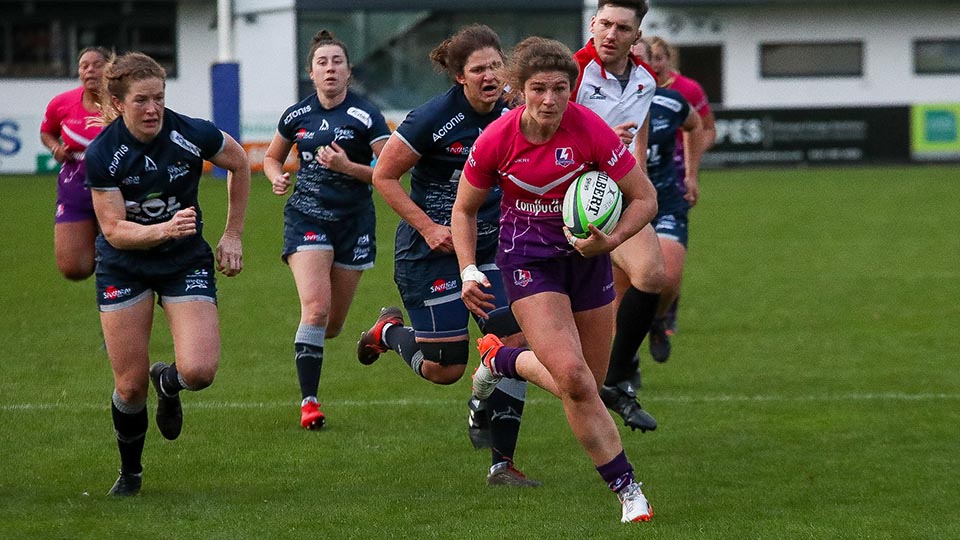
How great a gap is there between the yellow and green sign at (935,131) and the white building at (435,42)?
333cm

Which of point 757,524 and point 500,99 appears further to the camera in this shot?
point 500,99

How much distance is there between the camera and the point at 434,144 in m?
6.68

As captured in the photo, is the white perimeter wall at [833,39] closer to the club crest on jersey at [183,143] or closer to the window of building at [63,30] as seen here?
the window of building at [63,30]

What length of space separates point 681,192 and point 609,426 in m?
4.19

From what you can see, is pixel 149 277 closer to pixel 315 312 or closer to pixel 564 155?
pixel 564 155

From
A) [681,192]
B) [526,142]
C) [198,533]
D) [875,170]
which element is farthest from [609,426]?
[875,170]

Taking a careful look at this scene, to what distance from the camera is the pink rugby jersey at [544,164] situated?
5.61 m

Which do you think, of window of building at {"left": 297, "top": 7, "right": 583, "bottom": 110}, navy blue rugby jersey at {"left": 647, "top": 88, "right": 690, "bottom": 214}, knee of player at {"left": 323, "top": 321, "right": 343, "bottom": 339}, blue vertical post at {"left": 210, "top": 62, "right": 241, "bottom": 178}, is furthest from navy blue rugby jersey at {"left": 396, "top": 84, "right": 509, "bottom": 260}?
window of building at {"left": 297, "top": 7, "right": 583, "bottom": 110}

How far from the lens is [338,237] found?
8.22 meters

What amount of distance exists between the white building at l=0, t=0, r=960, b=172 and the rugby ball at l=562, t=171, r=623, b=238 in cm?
2799

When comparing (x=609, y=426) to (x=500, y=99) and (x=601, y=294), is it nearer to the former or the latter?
(x=601, y=294)

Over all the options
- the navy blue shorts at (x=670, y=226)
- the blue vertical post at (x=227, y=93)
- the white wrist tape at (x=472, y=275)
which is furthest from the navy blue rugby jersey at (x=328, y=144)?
the blue vertical post at (x=227, y=93)

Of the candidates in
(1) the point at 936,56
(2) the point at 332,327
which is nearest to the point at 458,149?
(2) the point at 332,327

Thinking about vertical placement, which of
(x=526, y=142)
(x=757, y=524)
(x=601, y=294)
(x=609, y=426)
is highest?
(x=526, y=142)
